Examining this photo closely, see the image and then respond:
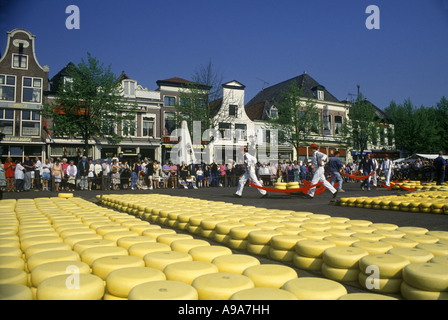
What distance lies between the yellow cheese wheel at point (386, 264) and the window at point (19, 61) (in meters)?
32.9

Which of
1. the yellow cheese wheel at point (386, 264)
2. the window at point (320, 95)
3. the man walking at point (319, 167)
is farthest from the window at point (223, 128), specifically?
the yellow cheese wheel at point (386, 264)

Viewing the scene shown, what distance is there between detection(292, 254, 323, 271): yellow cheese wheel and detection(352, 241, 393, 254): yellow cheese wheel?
0.43m

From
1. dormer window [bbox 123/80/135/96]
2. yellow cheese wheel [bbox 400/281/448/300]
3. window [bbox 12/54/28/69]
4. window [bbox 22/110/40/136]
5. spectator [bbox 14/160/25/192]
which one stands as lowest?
yellow cheese wheel [bbox 400/281/448/300]

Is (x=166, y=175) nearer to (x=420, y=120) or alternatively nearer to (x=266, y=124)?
(x=266, y=124)

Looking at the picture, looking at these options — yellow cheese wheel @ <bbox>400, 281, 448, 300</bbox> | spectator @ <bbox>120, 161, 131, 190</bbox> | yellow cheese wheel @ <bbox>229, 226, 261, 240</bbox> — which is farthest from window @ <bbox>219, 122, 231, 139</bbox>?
yellow cheese wheel @ <bbox>400, 281, 448, 300</bbox>

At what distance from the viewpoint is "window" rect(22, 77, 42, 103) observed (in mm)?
27469

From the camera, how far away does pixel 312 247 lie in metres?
2.97

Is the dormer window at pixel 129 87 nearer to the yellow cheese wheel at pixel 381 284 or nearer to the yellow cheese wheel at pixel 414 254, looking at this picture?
the yellow cheese wheel at pixel 414 254

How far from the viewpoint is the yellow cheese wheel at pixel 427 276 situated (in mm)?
1952

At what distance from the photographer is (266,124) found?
3419 cm

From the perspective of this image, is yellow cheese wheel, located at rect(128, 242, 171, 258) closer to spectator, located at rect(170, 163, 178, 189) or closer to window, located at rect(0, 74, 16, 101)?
spectator, located at rect(170, 163, 178, 189)

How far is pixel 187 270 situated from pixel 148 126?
104 ft

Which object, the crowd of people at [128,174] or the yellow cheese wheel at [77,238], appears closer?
the yellow cheese wheel at [77,238]
